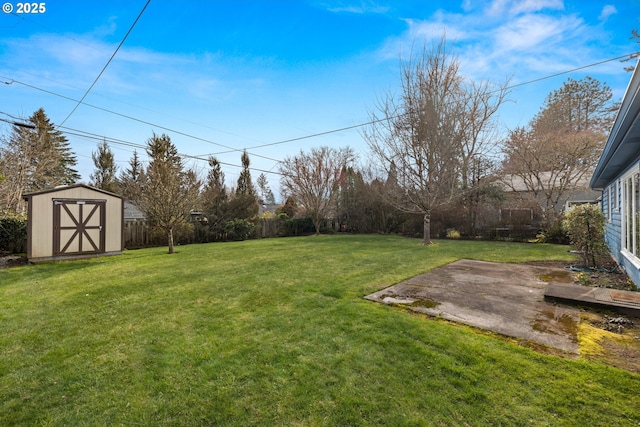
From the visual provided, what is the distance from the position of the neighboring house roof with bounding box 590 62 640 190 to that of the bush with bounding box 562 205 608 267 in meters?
0.92

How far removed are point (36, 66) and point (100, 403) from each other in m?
11.3

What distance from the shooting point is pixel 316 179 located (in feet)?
56.7

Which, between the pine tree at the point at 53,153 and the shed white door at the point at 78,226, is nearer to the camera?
the shed white door at the point at 78,226

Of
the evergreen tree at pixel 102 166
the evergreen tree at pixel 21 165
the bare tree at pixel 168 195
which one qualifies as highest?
the evergreen tree at pixel 102 166

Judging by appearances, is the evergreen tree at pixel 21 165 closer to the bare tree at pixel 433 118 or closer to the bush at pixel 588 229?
the bare tree at pixel 433 118

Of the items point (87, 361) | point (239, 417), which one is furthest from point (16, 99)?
point (239, 417)

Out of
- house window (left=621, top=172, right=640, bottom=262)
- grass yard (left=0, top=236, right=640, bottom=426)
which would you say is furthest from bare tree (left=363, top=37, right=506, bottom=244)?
grass yard (left=0, top=236, right=640, bottom=426)

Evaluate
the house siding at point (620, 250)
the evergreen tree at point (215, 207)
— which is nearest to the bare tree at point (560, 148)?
the house siding at point (620, 250)

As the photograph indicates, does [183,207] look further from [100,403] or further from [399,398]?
[399,398]

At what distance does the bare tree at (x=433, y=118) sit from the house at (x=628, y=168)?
5.11 metres

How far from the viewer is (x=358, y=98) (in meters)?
12.8

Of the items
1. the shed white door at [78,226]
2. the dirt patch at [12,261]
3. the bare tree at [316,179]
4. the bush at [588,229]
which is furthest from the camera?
the bare tree at [316,179]

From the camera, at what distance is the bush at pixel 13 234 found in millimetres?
8617

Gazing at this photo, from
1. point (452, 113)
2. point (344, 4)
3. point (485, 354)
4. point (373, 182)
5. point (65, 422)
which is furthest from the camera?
point (373, 182)
